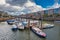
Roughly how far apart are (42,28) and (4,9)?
1.69 meters

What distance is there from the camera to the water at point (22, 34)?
6172mm

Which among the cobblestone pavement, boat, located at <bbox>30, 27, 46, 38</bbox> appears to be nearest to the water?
the cobblestone pavement

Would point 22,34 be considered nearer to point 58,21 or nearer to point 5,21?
point 5,21

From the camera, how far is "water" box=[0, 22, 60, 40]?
6.17 m

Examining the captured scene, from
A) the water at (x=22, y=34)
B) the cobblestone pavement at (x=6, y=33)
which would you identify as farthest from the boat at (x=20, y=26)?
the cobblestone pavement at (x=6, y=33)

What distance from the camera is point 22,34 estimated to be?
6.70 metres

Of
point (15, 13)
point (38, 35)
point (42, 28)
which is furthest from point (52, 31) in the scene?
point (15, 13)

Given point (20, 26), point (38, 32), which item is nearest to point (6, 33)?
point (20, 26)

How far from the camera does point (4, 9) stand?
21.3ft

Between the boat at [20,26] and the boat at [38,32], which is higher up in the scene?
A: the boat at [20,26]

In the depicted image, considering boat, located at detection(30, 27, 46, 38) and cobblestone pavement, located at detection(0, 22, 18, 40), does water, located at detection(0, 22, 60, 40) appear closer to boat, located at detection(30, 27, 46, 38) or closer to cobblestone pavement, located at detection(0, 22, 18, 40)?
cobblestone pavement, located at detection(0, 22, 18, 40)

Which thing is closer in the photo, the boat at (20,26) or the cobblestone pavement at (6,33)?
the cobblestone pavement at (6,33)

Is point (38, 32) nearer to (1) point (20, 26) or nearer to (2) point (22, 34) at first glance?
(2) point (22, 34)

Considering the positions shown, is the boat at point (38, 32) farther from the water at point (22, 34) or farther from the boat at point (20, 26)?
the boat at point (20, 26)
